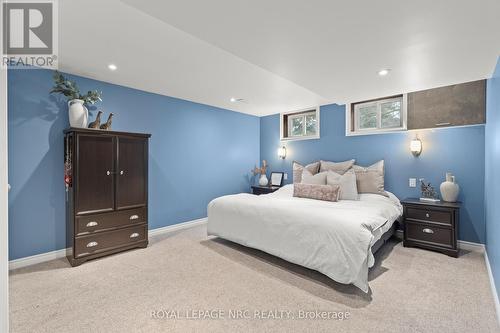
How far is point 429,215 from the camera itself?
10.4ft

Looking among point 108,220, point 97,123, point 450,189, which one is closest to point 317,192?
point 450,189

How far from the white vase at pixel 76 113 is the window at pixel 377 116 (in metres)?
4.16

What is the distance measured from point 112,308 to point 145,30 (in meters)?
2.44

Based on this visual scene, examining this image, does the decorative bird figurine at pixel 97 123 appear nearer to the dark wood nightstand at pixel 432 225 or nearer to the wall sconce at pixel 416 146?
the dark wood nightstand at pixel 432 225

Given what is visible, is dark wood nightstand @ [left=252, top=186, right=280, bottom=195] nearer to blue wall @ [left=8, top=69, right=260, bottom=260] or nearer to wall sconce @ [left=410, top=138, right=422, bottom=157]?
blue wall @ [left=8, top=69, right=260, bottom=260]

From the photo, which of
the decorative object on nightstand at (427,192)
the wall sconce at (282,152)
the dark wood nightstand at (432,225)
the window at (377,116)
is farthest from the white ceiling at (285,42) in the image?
the wall sconce at (282,152)

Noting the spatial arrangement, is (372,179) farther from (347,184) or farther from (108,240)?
(108,240)

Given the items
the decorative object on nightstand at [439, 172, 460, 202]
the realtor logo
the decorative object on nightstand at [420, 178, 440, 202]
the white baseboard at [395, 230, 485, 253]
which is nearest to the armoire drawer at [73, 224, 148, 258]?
the realtor logo

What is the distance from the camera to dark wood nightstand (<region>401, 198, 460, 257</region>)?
9.84 feet

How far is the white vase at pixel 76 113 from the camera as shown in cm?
292

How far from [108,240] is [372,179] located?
3907 millimetres

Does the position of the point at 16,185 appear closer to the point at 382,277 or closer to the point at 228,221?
the point at 228,221

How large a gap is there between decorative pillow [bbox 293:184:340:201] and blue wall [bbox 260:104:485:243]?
1.11 metres

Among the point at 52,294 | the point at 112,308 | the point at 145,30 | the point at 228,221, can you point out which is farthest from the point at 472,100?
the point at 52,294
